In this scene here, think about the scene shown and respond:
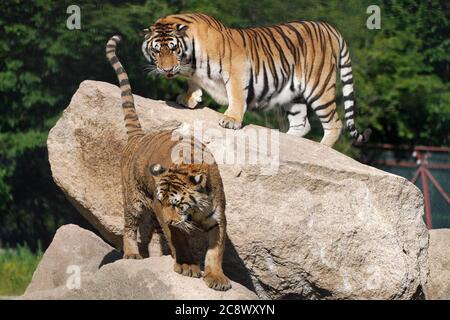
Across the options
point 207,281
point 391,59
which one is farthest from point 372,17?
point 207,281

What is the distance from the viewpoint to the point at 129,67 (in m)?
12.6

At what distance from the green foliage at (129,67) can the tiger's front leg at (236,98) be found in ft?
12.3

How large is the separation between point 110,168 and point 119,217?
0.36 metres

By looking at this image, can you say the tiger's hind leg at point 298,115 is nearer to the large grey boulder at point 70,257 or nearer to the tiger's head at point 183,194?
the large grey boulder at point 70,257

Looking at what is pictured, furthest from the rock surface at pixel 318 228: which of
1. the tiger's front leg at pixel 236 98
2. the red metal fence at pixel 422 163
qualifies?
the red metal fence at pixel 422 163

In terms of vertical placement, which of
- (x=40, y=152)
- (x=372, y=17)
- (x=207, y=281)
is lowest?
(x=40, y=152)

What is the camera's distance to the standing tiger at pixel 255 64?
25.5ft

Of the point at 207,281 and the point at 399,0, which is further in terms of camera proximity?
the point at 399,0

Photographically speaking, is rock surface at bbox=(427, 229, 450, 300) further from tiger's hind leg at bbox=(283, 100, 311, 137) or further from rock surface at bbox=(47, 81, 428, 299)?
tiger's hind leg at bbox=(283, 100, 311, 137)

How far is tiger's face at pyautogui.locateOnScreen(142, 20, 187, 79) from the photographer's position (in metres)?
7.70

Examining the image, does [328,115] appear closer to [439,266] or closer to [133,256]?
[439,266]

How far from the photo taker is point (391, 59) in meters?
13.5
